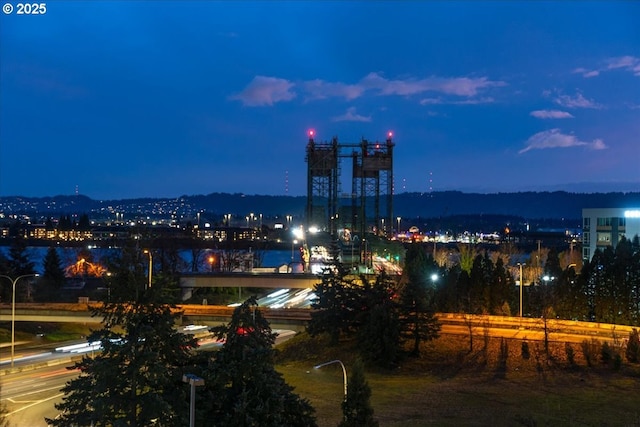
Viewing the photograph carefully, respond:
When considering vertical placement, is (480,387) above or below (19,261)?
below

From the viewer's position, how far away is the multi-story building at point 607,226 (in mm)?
55031

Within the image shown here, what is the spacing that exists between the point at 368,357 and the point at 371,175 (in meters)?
34.3

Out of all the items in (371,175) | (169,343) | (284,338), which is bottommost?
(284,338)

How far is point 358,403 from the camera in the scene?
1177cm

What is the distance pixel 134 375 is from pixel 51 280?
4335 cm

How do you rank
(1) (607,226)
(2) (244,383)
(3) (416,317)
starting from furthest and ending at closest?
(1) (607,226), (3) (416,317), (2) (244,383)

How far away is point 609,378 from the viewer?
900 inches

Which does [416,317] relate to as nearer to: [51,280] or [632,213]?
[51,280]

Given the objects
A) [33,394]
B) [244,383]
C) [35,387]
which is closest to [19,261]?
[35,387]

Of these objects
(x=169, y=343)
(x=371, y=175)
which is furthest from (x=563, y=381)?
(x=371, y=175)

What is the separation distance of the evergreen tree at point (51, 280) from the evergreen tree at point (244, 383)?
41.0 m

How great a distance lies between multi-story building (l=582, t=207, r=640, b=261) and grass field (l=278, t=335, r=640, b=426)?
3288 cm

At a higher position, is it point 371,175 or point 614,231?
point 371,175

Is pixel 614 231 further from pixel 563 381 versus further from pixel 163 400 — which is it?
pixel 163 400
